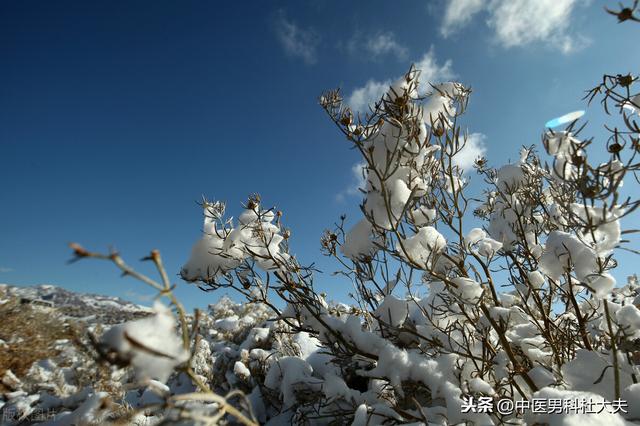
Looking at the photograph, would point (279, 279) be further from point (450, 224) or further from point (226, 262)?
point (450, 224)

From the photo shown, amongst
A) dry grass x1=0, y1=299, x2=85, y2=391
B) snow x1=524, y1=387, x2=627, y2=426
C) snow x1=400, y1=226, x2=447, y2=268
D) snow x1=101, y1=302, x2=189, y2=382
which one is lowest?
snow x1=101, y1=302, x2=189, y2=382

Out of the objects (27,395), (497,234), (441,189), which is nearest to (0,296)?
(27,395)

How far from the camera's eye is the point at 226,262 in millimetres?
2271

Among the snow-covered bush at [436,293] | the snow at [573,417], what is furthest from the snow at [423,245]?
Result: the snow at [573,417]

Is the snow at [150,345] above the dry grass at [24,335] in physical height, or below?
below

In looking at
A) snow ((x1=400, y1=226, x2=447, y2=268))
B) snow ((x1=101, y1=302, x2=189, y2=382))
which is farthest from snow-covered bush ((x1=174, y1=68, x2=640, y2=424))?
snow ((x1=101, y1=302, x2=189, y2=382))

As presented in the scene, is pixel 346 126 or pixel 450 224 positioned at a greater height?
pixel 346 126

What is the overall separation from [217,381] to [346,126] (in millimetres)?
3913

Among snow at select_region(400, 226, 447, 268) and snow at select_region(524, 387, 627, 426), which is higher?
snow at select_region(400, 226, 447, 268)

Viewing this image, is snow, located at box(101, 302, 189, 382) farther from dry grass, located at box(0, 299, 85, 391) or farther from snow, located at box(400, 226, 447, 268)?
dry grass, located at box(0, 299, 85, 391)

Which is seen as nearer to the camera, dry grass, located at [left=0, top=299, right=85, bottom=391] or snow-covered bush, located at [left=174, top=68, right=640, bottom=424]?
snow-covered bush, located at [left=174, top=68, right=640, bottom=424]

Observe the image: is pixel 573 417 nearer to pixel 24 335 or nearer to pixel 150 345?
pixel 150 345

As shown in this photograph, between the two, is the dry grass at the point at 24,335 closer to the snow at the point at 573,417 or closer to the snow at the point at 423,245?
the snow at the point at 423,245

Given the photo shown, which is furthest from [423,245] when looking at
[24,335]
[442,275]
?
[24,335]
